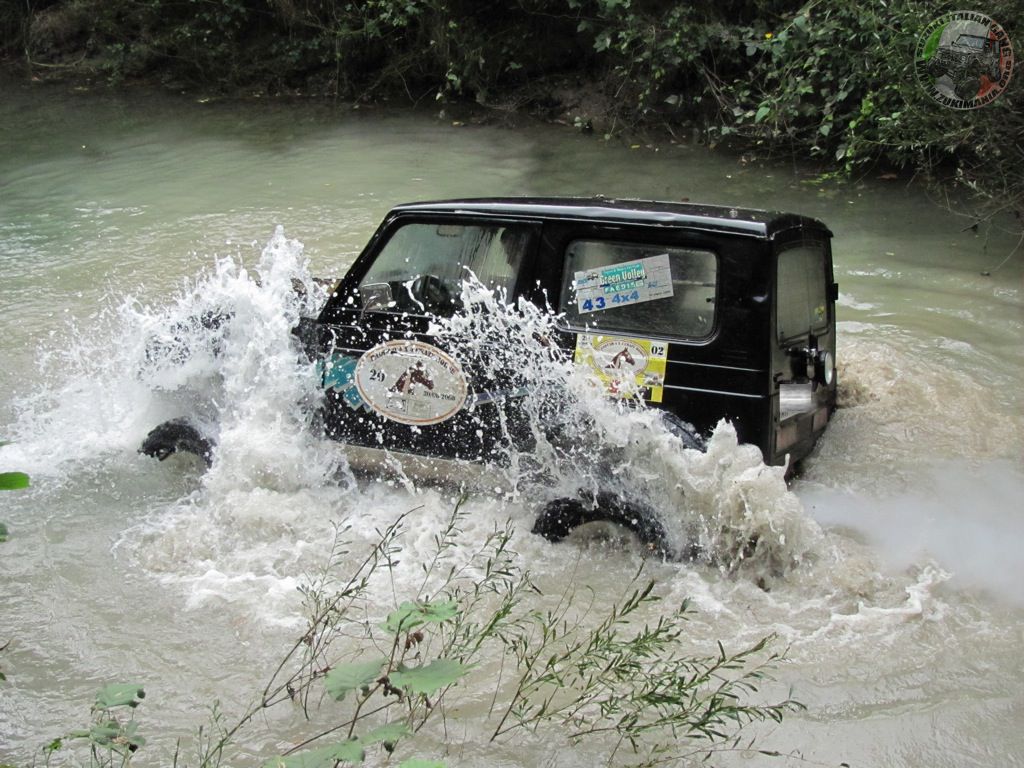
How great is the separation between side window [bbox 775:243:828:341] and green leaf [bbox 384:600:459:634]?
221 cm

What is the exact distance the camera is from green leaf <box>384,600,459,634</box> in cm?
307

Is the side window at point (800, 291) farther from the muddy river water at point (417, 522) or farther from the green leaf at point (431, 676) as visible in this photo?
the green leaf at point (431, 676)

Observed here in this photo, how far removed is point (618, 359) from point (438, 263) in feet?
3.31

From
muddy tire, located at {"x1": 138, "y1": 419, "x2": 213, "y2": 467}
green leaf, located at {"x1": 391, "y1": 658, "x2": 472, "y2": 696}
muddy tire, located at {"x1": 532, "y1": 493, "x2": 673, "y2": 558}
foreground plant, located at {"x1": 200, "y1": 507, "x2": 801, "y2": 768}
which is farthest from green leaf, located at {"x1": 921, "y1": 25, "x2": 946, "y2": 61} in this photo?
green leaf, located at {"x1": 391, "y1": 658, "x2": 472, "y2": 696}

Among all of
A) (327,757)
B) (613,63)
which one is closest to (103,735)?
(327,757)

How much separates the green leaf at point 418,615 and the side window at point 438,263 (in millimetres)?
2138

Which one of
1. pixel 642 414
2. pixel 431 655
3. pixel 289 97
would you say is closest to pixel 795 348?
pixel 642 414

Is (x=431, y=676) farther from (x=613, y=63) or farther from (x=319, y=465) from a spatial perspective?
(x=613, y=63)

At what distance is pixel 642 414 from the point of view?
4688mm

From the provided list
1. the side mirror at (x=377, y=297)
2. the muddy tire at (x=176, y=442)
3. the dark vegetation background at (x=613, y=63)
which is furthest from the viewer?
the dark vegetation background at (x=613, y=63)

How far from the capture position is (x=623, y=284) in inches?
189

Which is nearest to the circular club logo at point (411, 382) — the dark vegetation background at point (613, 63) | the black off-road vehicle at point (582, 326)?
the black off-road vehicle at point (582, 326)

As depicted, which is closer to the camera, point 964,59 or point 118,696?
point 118,696

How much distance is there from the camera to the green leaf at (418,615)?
3072mm
